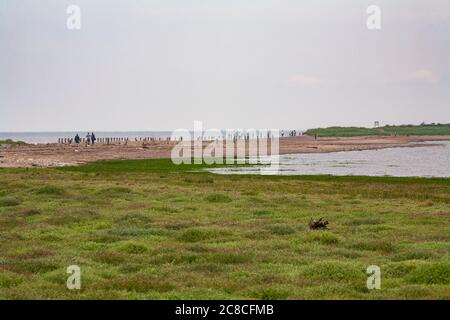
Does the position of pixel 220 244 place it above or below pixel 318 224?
below

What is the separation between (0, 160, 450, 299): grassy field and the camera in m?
16.0

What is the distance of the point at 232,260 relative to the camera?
19328 millimetres

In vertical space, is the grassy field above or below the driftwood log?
below

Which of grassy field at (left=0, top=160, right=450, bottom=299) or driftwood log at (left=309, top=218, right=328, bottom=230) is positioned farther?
driftwood log at (left=309, top=218, right=328, bottom=230)

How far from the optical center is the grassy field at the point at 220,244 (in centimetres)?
1605

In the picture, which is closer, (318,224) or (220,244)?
(220,244)

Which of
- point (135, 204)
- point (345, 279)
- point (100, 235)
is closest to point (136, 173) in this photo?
point (135, 204)

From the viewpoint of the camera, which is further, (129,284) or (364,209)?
(364,209)

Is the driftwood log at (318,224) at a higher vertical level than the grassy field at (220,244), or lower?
higher

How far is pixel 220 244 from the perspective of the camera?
21.9 meters

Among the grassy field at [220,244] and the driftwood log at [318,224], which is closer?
the grassy field at [220,244]

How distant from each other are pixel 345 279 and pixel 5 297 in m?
8.33
